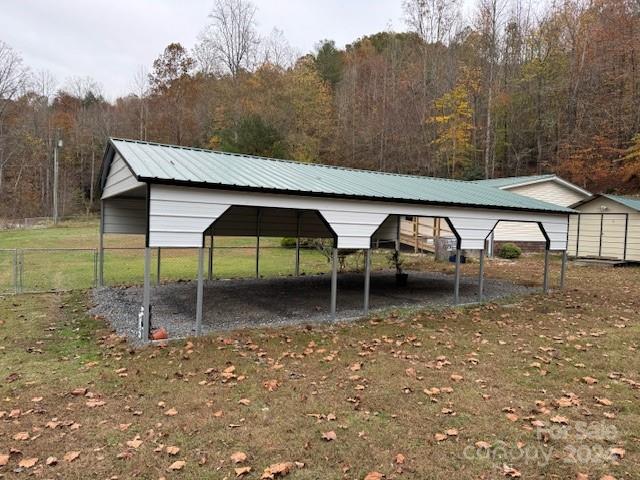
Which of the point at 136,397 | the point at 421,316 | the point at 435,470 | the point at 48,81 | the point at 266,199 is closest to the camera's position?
the point at 435,470

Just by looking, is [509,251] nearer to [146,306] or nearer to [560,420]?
[560,420]

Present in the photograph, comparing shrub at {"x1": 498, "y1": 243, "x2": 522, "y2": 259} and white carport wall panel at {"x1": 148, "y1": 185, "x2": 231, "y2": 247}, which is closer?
white carport wall panel at {"x1": 148, "y1": 185, "x2": 231, "y2": 247}

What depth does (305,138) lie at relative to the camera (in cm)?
2994

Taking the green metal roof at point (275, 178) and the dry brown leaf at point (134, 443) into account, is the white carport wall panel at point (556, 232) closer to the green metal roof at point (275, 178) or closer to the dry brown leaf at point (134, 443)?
the green metal roof at point (275, 178)

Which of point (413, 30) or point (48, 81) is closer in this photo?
point (413, 30)

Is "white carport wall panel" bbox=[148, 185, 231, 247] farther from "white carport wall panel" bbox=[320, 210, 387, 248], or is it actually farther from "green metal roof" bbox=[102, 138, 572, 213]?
"white carport wall panel" bbox=[320, 210, 387, 248]

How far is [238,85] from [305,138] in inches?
327

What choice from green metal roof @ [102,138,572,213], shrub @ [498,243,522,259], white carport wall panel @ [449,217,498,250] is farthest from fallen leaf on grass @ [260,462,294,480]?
shrub @ [498,243,522,259]

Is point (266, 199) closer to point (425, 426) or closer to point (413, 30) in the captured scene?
point (425, 426)

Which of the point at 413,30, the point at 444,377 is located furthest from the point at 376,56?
the point at 444,377

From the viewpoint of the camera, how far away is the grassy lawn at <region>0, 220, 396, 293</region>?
42.9 feet

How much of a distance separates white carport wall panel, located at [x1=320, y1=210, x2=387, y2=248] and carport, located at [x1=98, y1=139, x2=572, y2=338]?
19 millimetres

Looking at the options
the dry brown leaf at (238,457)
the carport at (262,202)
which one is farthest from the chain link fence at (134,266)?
the dry brown leaf at (238,457)

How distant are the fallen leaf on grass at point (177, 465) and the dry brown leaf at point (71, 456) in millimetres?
792
